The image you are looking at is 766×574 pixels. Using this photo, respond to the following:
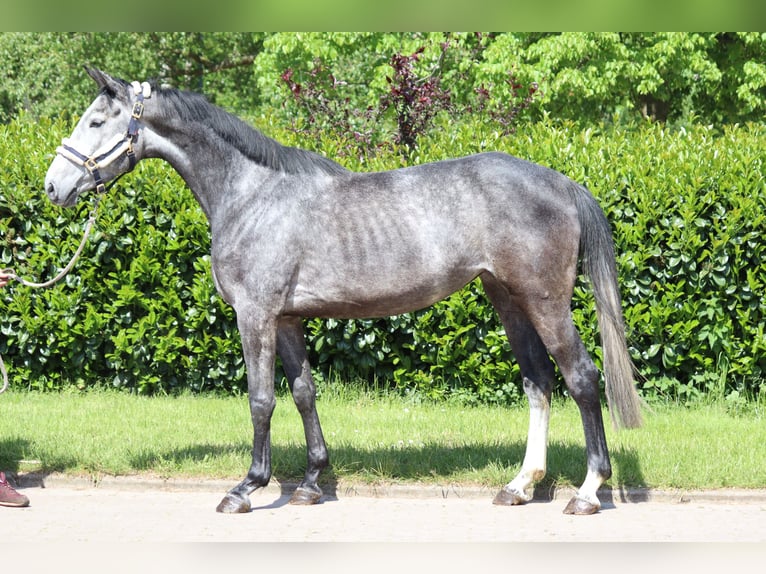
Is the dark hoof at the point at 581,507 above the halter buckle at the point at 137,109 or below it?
below

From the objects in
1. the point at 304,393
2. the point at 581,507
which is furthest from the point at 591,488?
the point at 304,393

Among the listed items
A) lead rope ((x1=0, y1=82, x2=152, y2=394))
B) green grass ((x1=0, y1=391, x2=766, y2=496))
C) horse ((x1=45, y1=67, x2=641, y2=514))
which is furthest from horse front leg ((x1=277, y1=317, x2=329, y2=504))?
lead rope ((x1=0, y1=82, x2=152, y2=394))

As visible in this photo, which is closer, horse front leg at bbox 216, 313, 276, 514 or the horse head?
the horse head

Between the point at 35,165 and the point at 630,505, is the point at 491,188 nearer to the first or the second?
the point at 630,505

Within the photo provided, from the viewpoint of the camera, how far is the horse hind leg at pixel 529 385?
532cm

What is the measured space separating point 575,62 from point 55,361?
1209 cm

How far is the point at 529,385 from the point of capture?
5.48 metres

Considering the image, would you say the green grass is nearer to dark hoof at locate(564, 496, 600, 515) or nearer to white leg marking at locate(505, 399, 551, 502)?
white leg marking at locate(505, 399, 551, 502)

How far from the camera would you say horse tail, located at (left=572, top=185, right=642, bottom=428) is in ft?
17.1

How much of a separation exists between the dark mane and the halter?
12 cm

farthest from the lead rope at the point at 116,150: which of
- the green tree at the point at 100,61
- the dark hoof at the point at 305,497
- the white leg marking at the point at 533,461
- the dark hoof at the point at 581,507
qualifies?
the green tree at the point at 100,61

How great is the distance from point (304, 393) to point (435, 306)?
8.28 feet

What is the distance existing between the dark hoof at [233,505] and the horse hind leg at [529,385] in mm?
1470

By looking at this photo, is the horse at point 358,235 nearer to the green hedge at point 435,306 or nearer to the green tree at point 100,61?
the green hedge at point 435,306
